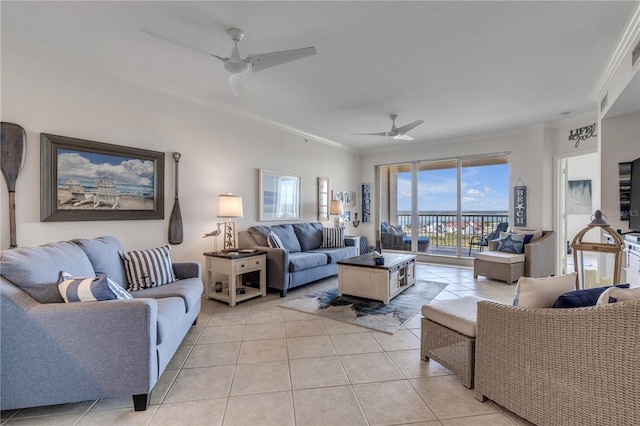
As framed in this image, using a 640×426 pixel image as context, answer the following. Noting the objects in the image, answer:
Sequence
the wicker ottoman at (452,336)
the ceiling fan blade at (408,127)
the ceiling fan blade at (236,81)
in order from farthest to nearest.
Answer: the ceiling fan blade at (408,127) < the ceiling fan blade at (236,81) < the wicker ottoman at (452,336)

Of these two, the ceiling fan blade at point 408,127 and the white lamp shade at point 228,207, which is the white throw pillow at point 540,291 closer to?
the ceiling fan blade at point 408,127

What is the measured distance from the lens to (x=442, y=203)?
6.55 meters

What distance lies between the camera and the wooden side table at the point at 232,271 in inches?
139

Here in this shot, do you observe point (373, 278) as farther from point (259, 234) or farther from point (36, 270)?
point (36, 270)

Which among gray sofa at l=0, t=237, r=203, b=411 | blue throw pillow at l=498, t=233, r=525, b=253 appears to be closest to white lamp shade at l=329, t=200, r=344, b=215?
blue throw pillow at l=498, t=233, r=525, b=253

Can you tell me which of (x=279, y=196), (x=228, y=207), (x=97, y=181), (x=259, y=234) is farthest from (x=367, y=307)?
(x=97, y=181)

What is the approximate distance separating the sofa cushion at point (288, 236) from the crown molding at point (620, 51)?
4338 mm

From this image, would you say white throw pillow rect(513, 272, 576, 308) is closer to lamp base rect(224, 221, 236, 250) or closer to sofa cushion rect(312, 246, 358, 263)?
sofa cushion rect(312, 246, 358, 263)

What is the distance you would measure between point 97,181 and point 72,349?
200 centimetres

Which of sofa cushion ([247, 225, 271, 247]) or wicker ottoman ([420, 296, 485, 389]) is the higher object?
sofa cushion ([247, 225, 271, 247])

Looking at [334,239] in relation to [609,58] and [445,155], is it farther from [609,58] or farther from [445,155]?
[609,58]

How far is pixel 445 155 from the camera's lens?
623 cm

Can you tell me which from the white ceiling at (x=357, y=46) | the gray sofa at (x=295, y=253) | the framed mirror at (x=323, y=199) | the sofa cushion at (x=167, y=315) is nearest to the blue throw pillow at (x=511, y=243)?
the white ceiling at (x=357, y=46)

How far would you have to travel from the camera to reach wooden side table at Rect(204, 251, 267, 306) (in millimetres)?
3539
